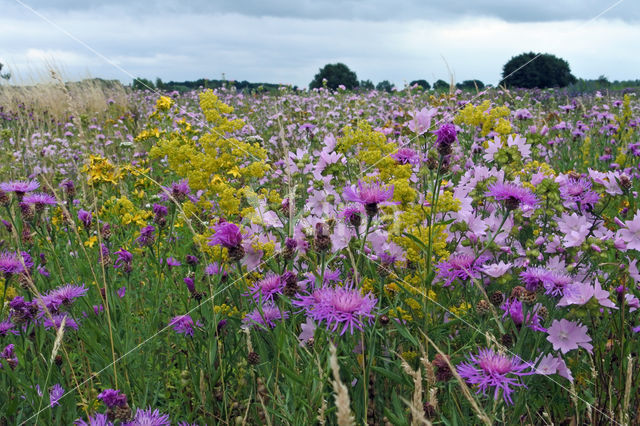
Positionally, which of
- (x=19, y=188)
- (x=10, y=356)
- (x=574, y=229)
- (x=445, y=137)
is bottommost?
(x=10, y=356)

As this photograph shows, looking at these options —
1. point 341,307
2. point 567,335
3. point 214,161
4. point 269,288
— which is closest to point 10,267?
point 214,161

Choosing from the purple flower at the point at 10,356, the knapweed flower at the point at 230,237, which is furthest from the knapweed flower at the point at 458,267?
the purple flower at the point at 10,356

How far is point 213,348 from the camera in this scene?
170 centimetres

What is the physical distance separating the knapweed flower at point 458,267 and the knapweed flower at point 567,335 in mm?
282

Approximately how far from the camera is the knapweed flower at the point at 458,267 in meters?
1.67

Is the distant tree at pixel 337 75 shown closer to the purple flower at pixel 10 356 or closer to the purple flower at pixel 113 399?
the purple flower at pixel 10 356

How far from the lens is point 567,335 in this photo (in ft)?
5.25

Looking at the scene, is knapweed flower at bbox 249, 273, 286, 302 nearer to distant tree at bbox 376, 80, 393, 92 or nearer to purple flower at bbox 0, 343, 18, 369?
purple flower at bbox 0, 343, 18, 369

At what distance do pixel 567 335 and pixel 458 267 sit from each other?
1.23 ft

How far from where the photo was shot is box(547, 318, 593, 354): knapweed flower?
158 cm

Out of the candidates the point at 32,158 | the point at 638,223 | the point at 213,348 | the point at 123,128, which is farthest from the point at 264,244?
the point at 123,128

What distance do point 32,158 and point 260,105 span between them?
411 centimetres

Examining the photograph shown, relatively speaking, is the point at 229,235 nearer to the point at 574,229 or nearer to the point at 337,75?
the point at 574,229

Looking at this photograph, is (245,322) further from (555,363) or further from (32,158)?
(32,158)
